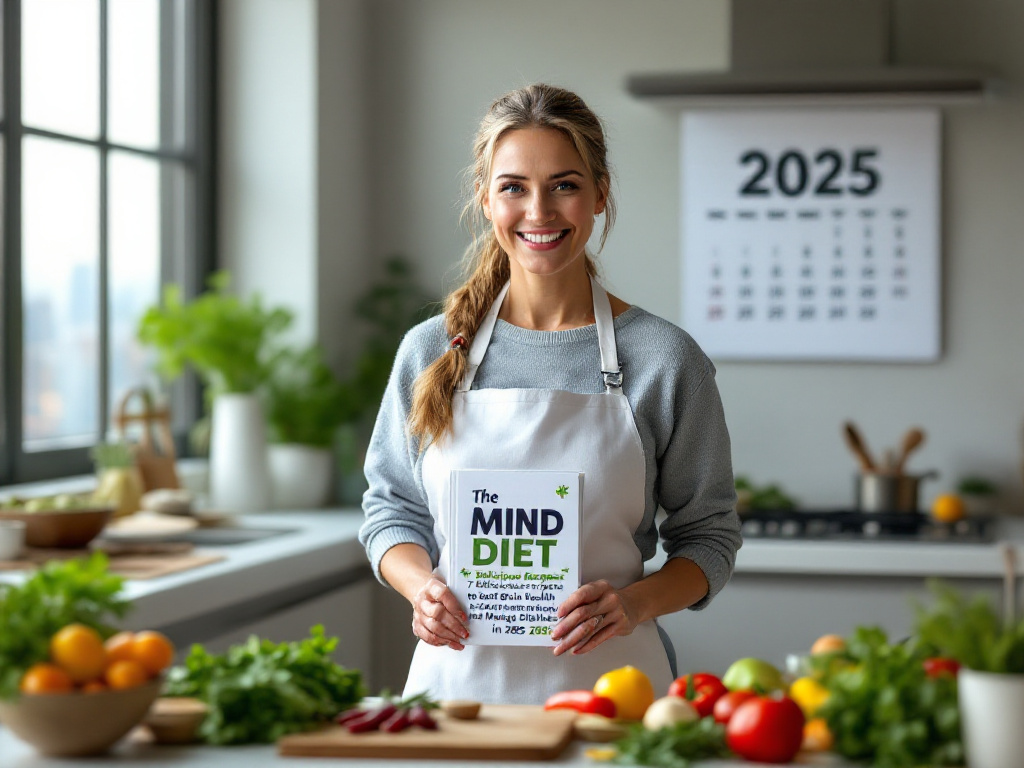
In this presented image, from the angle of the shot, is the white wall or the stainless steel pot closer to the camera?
the stainless steel pot

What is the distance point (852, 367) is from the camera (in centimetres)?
373

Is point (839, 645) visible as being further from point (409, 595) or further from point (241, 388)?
point (241, 388)

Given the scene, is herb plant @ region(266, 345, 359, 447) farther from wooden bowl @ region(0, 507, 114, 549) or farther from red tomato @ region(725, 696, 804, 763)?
red tomato @ region(725, 696, 804, 763)

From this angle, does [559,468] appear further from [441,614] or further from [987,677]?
[987,677]

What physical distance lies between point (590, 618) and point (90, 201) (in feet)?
7.40

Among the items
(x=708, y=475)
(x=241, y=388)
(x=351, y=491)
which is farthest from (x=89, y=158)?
(x=708, y=475)

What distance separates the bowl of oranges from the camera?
114 centimetres

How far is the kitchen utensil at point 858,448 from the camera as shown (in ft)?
11.3

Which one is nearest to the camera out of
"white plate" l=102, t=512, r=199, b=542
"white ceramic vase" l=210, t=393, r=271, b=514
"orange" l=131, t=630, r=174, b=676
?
"orange" l=131, t=630, r=174, b=676

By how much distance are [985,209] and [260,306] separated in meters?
2.07

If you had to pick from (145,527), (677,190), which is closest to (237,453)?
(145,527)

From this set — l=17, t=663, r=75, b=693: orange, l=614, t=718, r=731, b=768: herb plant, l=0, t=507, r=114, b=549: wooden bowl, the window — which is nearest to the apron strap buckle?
l=614, t=718, r=731, b=768: herb plant

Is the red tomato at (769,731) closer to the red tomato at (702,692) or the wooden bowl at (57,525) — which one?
the red tomato at (702,692)

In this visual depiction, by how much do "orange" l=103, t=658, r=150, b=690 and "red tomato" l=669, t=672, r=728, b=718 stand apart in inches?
20.6
